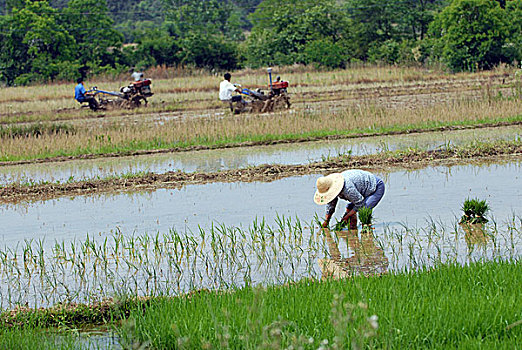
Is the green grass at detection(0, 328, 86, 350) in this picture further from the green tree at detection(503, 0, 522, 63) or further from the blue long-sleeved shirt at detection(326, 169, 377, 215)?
the green tree at detection(503, 0, 522, 63)

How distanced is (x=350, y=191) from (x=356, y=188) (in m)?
0.16

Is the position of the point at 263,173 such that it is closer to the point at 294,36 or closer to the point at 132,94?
the point at 132,94

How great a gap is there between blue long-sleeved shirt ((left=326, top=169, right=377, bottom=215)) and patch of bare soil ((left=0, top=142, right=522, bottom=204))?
390 cm

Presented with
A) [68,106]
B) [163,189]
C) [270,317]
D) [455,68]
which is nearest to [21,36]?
[68,106]

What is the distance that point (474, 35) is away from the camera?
36531 mm

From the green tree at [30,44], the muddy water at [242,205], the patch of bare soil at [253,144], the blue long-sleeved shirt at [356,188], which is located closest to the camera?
the blue long-sleeved shirt at [356,188]

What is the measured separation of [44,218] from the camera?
9.77 metres

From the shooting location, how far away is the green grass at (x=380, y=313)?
13.4 ft

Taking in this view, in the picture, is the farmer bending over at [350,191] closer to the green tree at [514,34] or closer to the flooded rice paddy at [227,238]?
the flooded rice paddy at [227,238]

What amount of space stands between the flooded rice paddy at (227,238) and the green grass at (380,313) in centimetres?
53

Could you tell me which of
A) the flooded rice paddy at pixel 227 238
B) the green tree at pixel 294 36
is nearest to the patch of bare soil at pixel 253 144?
the flooded rice paddy at pixel 227 238

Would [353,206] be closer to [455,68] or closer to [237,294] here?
[237,294]

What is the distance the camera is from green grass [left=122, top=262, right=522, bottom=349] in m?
4.07

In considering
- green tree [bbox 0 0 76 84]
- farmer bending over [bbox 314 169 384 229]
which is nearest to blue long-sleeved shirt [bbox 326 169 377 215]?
farmer bending over [bbox 314 169 384 229]
